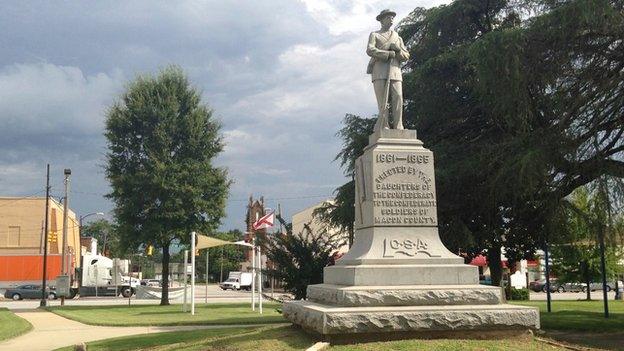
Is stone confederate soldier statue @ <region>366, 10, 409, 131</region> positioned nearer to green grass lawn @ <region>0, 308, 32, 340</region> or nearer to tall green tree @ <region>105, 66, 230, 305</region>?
green grass lawn @ <region>0, 308, 32, 340</region>

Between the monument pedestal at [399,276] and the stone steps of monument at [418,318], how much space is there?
0.04ft

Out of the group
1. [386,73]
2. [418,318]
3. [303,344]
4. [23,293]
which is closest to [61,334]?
[303,344]

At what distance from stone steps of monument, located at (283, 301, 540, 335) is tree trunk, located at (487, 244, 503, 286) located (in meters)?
12.9

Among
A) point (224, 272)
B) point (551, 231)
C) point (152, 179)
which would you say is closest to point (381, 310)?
point (551, 231)

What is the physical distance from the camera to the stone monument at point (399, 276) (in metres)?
8.72

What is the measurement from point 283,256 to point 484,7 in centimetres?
987

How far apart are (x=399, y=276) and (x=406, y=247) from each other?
604mm

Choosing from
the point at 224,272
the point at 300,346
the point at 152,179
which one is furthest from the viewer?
the point at 224,272

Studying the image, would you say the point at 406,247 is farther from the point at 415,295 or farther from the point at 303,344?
the point at 303,344

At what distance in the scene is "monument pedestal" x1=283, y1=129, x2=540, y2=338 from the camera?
873 cm

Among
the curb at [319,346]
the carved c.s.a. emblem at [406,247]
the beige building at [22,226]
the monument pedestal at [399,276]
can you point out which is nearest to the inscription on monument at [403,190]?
the monument pedestal at [399,276]

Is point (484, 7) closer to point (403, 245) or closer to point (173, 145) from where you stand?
point (403, 245)

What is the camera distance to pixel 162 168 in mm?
32125

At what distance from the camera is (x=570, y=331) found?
1598 centimetres
